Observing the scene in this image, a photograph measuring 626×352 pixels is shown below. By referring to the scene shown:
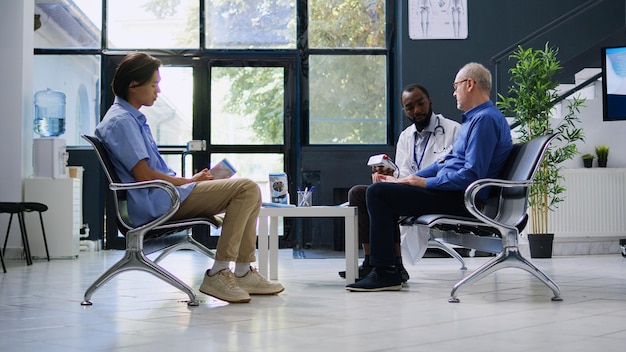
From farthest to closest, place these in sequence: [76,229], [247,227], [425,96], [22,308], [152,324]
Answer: [76,229] → [425,96] → [247,227] → [22,308] → [152,324]

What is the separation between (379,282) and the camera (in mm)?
4082

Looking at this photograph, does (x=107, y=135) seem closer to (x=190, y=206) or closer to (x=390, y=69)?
(x=190, y=206)

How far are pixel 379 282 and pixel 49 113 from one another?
4.86 metres

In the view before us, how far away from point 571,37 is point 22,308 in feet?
20.8

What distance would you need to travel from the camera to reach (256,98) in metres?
8.60

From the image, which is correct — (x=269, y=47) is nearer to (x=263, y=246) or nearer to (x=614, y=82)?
(x=614, y=82)

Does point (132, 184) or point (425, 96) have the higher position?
point (425, 96)

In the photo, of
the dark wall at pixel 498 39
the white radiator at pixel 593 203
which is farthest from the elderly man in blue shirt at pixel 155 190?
the dark wall at pixel 498 39

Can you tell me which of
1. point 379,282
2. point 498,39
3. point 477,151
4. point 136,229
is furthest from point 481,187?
point 498,39

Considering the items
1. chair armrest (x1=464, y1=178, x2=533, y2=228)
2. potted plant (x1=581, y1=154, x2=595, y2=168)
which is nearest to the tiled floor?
chair armrest (x1=464, y1=178, x2=533, y2=228)

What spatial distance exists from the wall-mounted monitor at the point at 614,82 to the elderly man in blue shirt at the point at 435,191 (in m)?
4.01

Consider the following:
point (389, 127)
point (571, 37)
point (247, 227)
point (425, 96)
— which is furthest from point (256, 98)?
point (247, 227)

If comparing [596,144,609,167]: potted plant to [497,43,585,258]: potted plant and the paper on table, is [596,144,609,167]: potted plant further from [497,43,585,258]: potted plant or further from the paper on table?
the paper on table

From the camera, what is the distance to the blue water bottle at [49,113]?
24.7 feet
